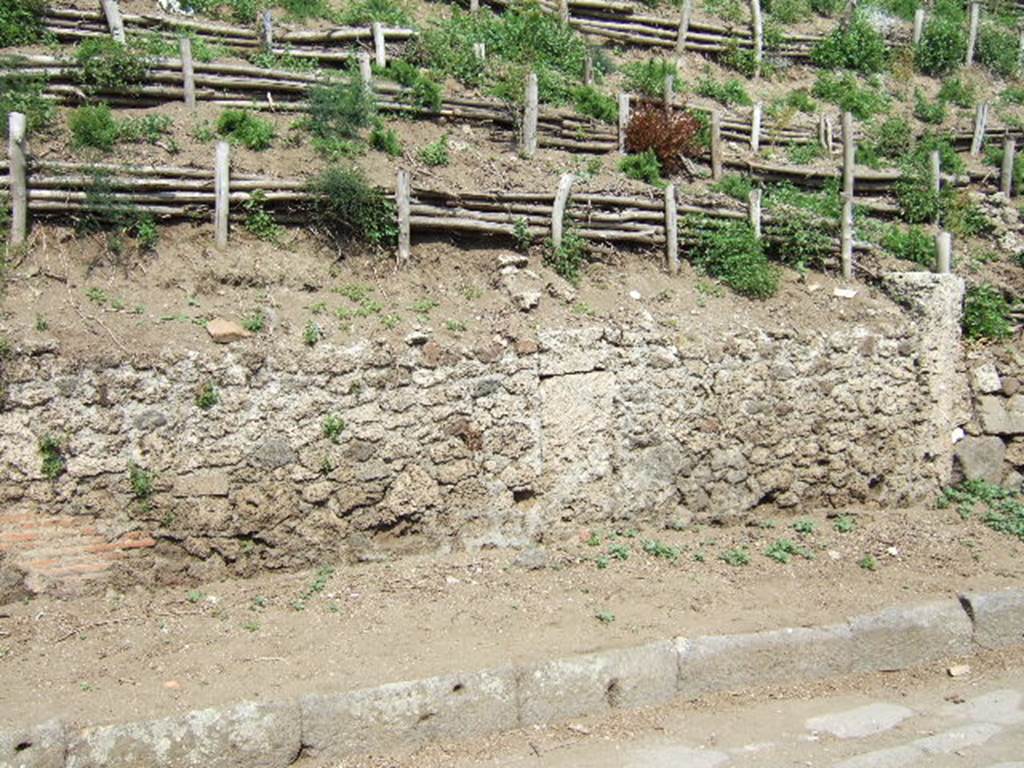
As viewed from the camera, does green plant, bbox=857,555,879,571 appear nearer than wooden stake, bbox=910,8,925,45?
Yes

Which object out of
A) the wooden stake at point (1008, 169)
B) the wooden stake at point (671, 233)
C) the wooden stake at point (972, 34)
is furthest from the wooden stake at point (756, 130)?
the wooden stake at point (972, 34)

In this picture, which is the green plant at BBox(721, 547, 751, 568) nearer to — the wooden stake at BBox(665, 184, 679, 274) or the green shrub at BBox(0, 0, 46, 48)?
the wooden stake at BBox(665, 184, 679, 274)

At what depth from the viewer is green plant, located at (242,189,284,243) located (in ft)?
26.1

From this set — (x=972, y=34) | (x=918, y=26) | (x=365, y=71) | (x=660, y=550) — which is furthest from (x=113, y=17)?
(x=972, y=34)

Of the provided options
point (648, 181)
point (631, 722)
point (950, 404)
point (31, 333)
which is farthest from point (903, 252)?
point (31, 333)

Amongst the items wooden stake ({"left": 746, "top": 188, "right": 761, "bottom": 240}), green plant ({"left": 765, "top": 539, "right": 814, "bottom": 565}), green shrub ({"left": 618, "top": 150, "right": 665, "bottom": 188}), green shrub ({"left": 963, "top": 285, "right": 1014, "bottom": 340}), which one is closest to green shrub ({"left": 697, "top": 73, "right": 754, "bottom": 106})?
green shrub ({"left": 618, "top": 150, "right": 665, "bottom": 188})

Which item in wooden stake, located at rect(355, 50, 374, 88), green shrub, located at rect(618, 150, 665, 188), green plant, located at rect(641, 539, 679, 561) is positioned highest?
wooden stake, located at rect(355, 50, 374, 88)

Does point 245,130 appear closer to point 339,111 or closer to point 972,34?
point 339,111

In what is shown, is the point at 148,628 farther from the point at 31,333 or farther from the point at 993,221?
the point at 993,221

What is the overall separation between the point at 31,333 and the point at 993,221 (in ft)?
30.2

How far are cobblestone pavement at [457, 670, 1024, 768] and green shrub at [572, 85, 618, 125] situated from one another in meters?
6.38

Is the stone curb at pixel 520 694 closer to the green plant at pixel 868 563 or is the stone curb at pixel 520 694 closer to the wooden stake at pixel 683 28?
the green plant at pixel 868 563

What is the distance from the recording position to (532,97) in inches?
396

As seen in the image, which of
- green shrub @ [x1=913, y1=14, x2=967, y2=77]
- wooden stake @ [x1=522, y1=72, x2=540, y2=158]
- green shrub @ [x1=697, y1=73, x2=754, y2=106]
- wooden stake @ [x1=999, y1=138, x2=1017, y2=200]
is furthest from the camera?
green shrub @ [x1=913, y1=14, x2=967, y2=77]
